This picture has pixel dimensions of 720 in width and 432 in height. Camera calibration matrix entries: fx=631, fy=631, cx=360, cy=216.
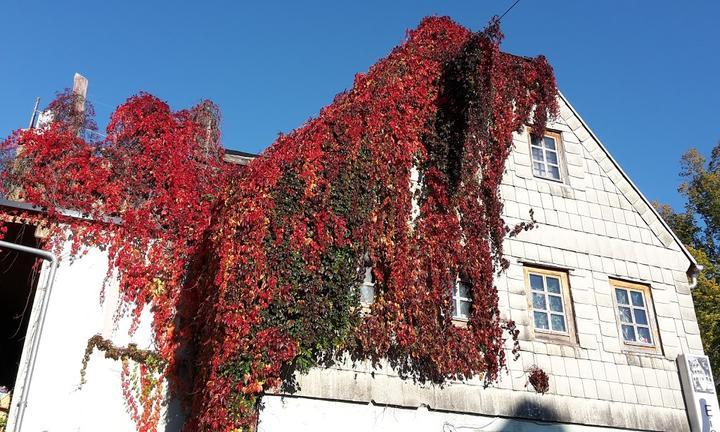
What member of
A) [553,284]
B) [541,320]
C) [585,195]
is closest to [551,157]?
[585,195]

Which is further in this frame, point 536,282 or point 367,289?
point 536,282

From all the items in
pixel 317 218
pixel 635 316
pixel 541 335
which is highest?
pixel 317 218

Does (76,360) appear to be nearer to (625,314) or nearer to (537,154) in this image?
(537,154)

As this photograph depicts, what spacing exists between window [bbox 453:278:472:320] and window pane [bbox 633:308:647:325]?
12.9 ft

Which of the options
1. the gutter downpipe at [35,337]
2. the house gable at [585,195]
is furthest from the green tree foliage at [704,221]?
the gutter downpipe at [35,337]

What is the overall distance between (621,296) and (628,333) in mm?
797

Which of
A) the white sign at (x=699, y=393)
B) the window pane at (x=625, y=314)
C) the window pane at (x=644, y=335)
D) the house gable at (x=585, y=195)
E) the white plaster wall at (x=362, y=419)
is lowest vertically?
the white plaster wall at (x=362, y=419)

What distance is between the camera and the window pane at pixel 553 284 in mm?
12602

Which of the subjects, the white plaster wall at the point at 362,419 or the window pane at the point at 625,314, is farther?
the window pane at the point at 625,314

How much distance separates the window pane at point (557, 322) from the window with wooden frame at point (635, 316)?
1248mm

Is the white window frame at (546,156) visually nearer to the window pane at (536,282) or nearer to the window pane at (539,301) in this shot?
the window pane at (536,282)

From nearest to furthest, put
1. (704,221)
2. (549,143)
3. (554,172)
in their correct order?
(554,172) → (549,143) → (704,221)

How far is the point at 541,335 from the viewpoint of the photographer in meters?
11.9

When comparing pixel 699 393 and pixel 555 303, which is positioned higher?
pixel 555 303
